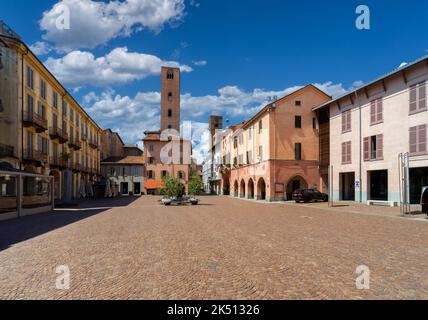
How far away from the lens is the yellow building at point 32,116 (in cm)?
2639

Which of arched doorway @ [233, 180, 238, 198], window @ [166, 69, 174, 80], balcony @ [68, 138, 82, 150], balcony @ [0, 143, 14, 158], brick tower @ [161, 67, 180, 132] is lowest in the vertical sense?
arched doorway @ [233, 180, 238, 198]

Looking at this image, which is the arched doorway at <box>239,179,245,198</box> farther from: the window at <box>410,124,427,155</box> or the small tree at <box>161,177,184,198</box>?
the window at <box>410,124,427,155</box>

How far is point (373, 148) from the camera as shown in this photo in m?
26.5

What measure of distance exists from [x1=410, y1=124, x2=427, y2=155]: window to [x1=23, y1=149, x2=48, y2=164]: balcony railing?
29.7 m

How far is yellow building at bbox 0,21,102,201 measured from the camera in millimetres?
26391

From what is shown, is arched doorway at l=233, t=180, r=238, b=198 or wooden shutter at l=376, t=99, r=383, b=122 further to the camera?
arched doorway at l=233, t=180, r=238, b=198

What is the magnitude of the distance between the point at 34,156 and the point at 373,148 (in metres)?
28.8

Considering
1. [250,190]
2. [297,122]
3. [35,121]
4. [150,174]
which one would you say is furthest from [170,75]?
[35,121]

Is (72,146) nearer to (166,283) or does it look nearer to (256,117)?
(256,117)

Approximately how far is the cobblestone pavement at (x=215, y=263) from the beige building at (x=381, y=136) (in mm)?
11835

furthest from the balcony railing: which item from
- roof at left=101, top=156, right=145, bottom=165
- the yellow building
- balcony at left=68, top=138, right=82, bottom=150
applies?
roof at left=101, top=156, right=145, bottom=165

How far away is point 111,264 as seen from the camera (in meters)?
6.88

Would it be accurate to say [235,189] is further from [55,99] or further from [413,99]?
[413,99]

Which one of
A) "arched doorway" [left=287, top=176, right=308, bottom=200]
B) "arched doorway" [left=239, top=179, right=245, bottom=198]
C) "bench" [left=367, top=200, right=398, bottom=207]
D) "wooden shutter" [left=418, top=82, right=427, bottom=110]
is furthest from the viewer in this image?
"arched doorway" [left=239, top=179, right=245, bottom=198]
